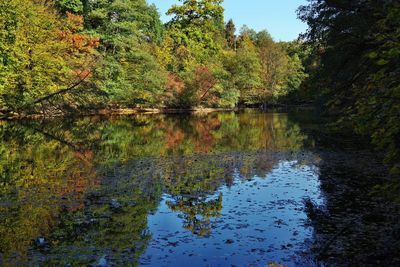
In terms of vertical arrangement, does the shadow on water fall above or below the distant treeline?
below

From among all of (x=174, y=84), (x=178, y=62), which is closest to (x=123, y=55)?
(x=174, y=84)

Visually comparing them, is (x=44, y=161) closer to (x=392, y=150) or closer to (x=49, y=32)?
(x=392, y=150)

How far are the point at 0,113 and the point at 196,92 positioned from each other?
35345mm

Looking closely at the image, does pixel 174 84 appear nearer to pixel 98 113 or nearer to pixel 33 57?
pixel 98 113

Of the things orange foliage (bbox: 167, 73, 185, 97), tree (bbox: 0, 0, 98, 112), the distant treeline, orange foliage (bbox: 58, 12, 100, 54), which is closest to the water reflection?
the distant treeline

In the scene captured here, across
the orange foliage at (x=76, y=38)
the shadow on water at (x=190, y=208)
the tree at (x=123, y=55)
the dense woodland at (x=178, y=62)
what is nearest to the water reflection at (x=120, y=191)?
the shadow on water at (x=190, y=208)

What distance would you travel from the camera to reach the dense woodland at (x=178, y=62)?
318 inches

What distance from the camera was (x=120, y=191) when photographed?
1301cm

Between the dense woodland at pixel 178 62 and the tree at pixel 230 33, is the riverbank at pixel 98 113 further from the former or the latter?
the tree at pixel 230 33

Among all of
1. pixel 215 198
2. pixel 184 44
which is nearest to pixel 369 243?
pixel 215 198

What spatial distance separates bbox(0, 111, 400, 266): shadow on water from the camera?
7938 mm

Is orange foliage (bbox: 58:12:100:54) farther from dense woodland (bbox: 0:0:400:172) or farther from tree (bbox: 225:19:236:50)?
tree (bbox: 225:19:236:50)

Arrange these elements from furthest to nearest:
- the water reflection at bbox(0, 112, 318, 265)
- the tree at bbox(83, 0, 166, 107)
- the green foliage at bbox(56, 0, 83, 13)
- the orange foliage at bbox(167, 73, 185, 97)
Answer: the orange foliage at bbox(167, 73, 185, 97)
the green foliage at bbox(56, 0, 83, 13)
the tree at bbox(83, 0, 166, 107)
the water reflection at bbox(0, 112, 318, 265)

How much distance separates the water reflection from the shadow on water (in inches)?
1.5
